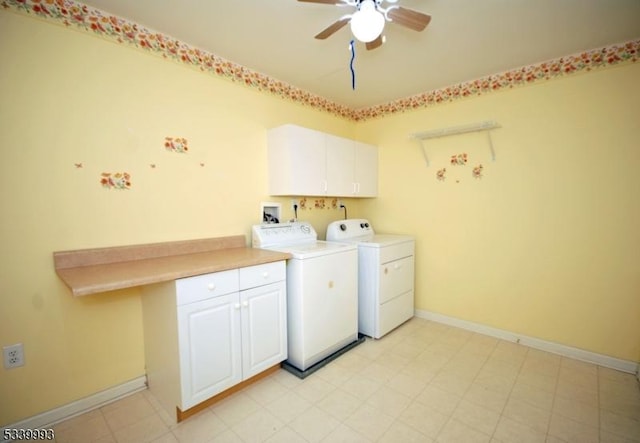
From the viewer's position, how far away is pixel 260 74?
246 centimetres

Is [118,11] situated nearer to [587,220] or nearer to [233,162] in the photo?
[233,162]

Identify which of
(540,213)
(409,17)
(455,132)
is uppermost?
(409,17)

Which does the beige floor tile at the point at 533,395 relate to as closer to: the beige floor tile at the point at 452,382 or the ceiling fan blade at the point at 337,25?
the beige floor tile at the point at 452,382

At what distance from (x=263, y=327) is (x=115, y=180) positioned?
51.2 inches

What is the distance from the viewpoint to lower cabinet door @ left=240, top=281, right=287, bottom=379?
1.82m

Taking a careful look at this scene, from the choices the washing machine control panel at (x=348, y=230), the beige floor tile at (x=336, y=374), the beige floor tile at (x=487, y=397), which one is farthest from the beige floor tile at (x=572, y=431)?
the washing machine control panel at (x=348, y=230)

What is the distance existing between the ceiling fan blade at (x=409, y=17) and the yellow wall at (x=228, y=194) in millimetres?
1363

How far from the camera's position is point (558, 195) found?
226cm

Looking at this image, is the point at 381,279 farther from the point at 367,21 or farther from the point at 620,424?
the point at 367,21

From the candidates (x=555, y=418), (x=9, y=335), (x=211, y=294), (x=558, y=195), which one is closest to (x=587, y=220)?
(x=558, y=195)

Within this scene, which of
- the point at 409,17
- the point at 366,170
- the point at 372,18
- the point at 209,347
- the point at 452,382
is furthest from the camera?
the point at 366,170

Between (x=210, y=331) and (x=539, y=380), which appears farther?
(x=539, y=380)

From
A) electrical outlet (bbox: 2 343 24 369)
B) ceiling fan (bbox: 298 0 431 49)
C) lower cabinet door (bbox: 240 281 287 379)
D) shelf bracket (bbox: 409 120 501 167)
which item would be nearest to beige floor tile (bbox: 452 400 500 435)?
lower cabinet door (bbox: 240 281 287 379)

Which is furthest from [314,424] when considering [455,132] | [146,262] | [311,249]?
[455,132]
